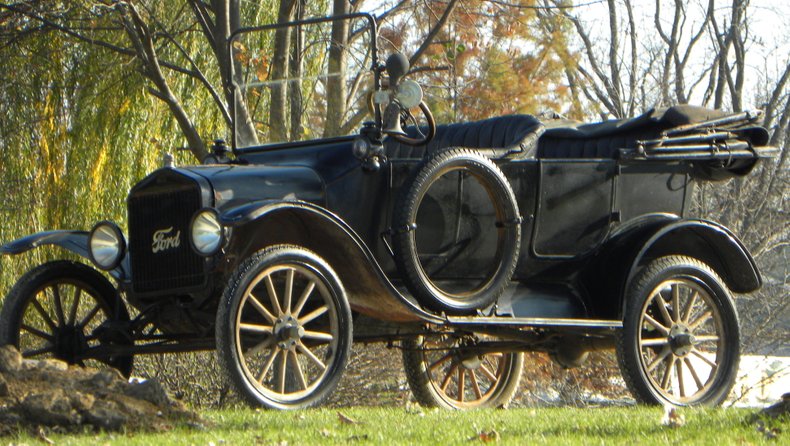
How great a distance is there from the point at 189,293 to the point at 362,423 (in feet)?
4.47

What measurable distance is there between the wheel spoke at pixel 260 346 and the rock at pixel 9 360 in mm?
1081

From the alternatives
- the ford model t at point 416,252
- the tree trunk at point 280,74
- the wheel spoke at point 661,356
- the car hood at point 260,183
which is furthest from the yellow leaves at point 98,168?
the wheel spoke at point 661,356

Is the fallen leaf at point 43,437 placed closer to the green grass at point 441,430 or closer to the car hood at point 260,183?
the green grass at point 441,430

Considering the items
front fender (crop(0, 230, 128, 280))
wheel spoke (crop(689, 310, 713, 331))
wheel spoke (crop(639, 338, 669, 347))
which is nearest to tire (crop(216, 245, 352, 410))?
front fender (crop(0, 230, 128, 280))

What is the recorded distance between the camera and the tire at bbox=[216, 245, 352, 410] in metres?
5.85

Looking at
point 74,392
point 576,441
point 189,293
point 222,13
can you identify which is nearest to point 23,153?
point 222,13

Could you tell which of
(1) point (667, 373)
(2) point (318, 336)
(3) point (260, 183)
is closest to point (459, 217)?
(3) point (260, 183)

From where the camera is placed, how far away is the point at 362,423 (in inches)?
222

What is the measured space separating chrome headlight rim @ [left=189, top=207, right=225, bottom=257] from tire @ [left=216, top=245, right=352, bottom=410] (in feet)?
0.66

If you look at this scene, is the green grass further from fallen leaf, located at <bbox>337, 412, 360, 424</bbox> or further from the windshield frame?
the windshield frame

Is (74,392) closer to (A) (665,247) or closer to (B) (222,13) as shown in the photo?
(A) (665,247)

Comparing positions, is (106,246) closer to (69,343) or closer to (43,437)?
(69,343)

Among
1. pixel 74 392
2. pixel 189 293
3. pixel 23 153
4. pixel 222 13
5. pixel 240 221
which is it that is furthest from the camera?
pixel 23 153

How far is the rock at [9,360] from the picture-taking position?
5699 mm
